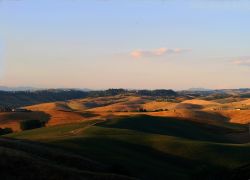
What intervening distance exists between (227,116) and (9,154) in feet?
407

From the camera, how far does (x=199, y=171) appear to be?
181 feet

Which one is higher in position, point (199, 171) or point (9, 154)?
point (9, 154)

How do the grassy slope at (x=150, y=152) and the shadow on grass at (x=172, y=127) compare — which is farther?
the shadow on grass at (x=172, y=127)

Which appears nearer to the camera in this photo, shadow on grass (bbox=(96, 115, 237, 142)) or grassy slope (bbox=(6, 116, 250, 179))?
grassy slope (bbox=(6, 116, 250, 179))

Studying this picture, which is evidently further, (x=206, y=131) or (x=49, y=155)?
(x=206, y=131)

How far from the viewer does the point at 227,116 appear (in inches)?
6142

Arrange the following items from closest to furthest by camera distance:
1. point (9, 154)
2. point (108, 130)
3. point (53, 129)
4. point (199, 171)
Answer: point (9, 154) → point (199, 171) → point (108, 130) → point (53, 129)

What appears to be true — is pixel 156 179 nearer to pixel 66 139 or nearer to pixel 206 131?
pixel 66 139

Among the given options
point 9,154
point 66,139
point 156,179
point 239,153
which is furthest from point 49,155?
point 239,153

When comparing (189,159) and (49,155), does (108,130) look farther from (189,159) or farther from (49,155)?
(49,155)

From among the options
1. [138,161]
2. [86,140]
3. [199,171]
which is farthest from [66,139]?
[199,171]

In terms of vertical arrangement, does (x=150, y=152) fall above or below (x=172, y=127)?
below

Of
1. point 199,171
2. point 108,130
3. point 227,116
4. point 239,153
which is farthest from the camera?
point 227,116

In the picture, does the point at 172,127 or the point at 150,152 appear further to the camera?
the point at 172,127
